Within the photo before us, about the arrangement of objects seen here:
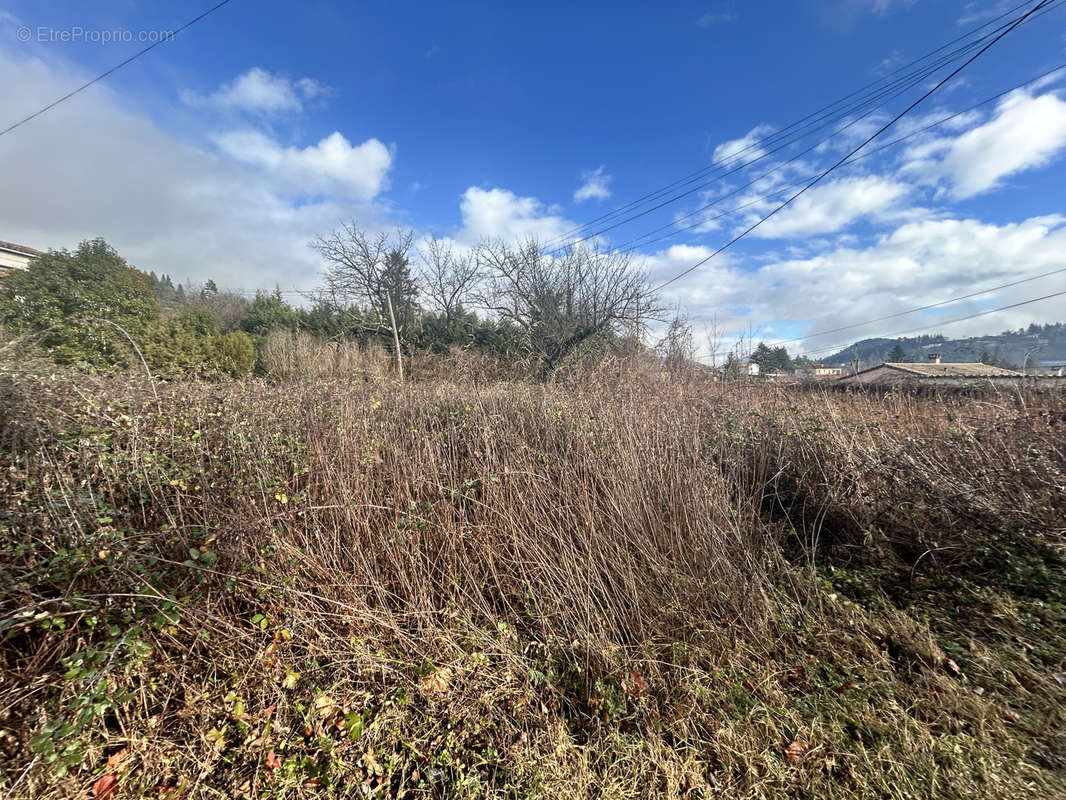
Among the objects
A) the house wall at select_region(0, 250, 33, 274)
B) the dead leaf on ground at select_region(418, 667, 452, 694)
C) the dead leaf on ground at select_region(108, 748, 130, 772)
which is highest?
the house wall at select_region(0, 250, 33, 274)

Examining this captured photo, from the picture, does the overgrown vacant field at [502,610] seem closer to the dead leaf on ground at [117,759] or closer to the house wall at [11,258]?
the dead leaf on ground at [117,759]

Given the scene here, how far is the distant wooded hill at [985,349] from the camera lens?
499 cm

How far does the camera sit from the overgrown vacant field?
1.57m

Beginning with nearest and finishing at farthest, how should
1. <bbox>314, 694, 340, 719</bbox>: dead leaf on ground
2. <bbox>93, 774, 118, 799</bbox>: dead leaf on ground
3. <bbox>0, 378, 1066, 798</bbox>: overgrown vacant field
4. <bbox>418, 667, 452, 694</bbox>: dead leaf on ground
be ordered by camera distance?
Result: <bbox>93, 774, 118, 799</bbox>: dead leaf on ground < <bbox>0, 378, 1066, 798</bbox>: overgrown vacant field < <bbox>314, 694, 340, 719</bbox>: dead leaf on ground < <bbox>418, 667, 452, 694</bbox>: dead leaf on ground

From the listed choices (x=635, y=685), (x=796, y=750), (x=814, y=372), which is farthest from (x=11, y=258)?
(x=814, y=372)

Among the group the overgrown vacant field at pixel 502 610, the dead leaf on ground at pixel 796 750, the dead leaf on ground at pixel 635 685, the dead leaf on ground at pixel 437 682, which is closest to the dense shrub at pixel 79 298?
the overgrown vacant field at pixel 502 610

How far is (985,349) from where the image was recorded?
2309cm

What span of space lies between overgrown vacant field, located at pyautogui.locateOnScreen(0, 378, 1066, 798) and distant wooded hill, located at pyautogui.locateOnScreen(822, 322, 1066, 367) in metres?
2.69

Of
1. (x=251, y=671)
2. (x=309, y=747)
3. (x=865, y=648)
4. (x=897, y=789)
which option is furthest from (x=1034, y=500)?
(x=251, y=671)

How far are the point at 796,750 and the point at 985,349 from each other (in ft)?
117

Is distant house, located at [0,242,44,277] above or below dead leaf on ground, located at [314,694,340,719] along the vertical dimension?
above

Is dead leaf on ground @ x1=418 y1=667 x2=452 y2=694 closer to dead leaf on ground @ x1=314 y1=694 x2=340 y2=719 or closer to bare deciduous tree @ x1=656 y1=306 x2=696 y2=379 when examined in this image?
dead leaf on ground @ x1=314 y1=694 x2=340 y2=719

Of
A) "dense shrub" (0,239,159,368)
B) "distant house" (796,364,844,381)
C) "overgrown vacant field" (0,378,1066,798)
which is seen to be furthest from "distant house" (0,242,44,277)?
"distant house" (796,364,844,381)

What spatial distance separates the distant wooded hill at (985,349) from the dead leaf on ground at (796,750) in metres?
5.18
